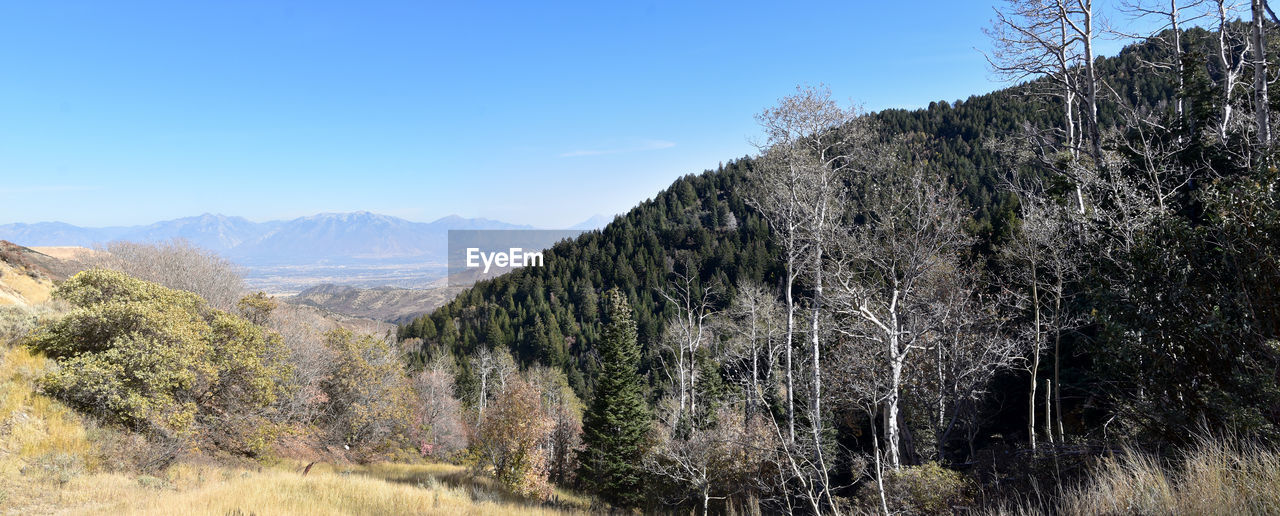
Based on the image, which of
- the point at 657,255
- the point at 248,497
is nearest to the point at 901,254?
the point at 248,497

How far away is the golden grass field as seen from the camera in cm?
771

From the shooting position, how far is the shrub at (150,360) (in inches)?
453

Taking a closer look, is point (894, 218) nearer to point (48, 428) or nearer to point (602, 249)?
point (48, 428)

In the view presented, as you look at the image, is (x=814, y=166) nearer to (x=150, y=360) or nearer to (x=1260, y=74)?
(x=1260, y=74)

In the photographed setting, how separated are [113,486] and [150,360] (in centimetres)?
406

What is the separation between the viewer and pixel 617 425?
22328mm

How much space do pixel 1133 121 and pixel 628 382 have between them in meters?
18.5

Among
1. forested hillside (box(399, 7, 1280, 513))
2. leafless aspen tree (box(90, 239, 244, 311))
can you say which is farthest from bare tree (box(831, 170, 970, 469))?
leafless aspen tree (box(90, 239, 244, 311))

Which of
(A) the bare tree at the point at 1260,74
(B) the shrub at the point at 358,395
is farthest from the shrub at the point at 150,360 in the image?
(A) the bare tree at the point at 1260,74

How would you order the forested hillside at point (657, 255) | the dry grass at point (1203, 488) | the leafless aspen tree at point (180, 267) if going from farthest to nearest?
the forested hillside at point (657, 255), the leafless aspen tree at point (180, 267), the dry grass at point (1203, 488)

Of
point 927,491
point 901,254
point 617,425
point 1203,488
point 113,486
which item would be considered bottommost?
point 617,425

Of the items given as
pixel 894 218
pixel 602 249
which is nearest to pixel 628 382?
pixel 894 218

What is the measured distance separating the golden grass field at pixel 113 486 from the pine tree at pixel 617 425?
33.6ft

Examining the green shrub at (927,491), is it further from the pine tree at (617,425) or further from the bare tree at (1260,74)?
the pine tree at (617,425)
